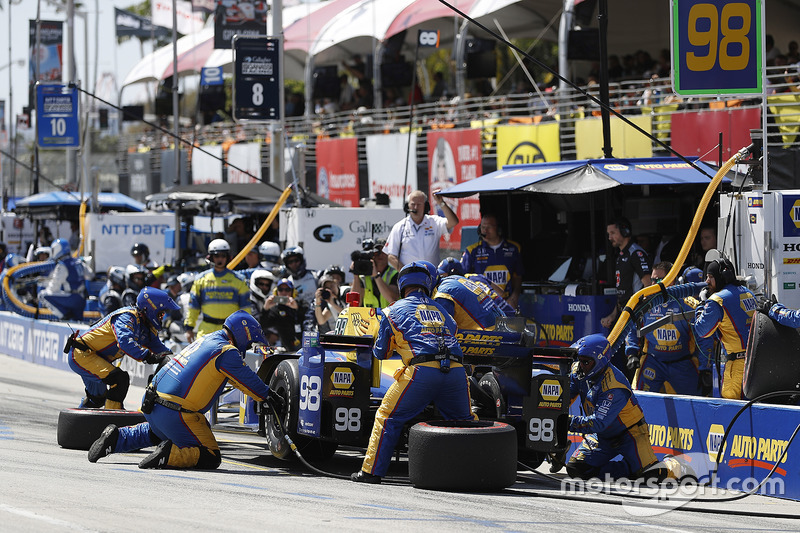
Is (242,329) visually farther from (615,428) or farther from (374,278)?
(374,278)

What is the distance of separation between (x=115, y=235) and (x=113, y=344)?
37.0 feet

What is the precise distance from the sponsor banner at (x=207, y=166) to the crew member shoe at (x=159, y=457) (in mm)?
21764

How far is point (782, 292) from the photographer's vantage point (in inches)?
420

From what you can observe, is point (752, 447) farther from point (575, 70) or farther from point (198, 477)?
point (575, 70)

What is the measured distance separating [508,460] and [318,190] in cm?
1795

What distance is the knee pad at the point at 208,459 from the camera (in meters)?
9.81

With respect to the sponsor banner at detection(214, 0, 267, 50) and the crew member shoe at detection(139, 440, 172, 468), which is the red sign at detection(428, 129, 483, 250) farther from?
the crew member shoe at detection(139, 440, 172, 468)

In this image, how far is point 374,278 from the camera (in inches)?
520

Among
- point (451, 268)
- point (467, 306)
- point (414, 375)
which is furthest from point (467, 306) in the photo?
point (451, 268)

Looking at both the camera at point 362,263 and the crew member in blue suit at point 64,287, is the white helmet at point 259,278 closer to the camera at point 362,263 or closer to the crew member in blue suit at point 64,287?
the camera at point 362,263

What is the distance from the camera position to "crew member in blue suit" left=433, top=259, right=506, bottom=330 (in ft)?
33.2

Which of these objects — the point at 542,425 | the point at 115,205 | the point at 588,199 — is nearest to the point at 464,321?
the point at 542,425

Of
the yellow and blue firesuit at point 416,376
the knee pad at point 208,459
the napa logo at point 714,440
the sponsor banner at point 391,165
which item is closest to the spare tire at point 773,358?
the napa logo at point 714,440

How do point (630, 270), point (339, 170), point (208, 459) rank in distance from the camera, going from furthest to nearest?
point (339, 170), point (630, 270), point (208, 459)
